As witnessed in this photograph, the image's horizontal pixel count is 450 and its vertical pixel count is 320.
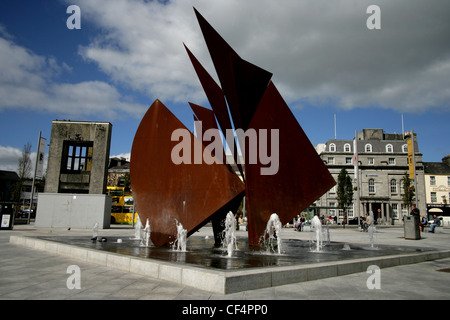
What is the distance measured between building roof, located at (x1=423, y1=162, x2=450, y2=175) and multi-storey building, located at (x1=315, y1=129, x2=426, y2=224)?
199cm

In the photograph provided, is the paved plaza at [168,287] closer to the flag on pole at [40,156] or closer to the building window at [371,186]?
the flag on pole at [40,156]

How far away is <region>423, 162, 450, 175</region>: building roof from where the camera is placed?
51.2 metres

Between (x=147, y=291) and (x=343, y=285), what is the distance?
333 cm

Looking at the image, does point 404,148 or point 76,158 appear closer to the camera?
point 76,158

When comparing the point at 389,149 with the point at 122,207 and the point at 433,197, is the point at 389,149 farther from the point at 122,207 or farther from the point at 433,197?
the point at 122,207

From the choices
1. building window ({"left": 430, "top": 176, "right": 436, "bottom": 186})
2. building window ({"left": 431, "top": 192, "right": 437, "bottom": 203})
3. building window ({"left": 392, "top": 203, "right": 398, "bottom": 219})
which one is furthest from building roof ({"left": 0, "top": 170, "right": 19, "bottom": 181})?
building window ({"left": 430, "top": 176, "right": 436, "bottom": 186})

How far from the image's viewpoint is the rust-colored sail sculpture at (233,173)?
8703 mm

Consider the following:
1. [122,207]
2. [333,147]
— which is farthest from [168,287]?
[333,147]

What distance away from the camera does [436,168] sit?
52250 millimetres

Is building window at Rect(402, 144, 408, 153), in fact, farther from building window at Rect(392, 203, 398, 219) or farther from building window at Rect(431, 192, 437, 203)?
building window at Rect(392, 203, 398, 219)

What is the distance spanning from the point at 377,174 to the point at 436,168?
944 centimetres

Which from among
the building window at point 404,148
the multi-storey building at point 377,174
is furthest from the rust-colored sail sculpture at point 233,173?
the building window at point 404,148

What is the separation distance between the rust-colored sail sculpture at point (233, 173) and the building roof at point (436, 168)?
5304 centimetres
